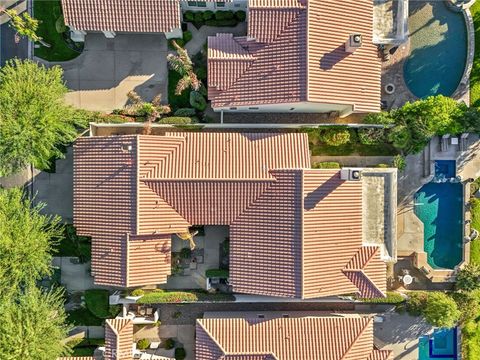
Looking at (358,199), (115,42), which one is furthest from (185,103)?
(358,199)

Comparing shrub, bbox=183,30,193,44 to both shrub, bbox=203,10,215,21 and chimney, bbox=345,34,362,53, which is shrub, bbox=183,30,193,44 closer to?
shrub, bbox=203,10,215,21

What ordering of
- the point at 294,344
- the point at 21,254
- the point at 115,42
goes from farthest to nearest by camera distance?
the point at 115,42 < the point at 294,344 < the point at 21,254

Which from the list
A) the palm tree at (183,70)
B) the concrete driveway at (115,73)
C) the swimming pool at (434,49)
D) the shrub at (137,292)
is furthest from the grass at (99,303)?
the swimming pool at (434,49)

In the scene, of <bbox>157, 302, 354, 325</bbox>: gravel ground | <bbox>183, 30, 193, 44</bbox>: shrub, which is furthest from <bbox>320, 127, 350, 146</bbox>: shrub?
<bbox>157, 302, 354, 325</bbox>: gravel ground

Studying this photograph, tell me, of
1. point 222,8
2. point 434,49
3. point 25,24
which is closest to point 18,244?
point 25,24

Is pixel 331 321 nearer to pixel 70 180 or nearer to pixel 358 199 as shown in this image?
pixel 358 199

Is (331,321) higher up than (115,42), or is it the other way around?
(115,42)

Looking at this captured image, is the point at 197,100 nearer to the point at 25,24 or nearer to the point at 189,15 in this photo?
the point at 189,15

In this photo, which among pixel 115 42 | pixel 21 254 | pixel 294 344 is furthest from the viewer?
pixel 115 42
